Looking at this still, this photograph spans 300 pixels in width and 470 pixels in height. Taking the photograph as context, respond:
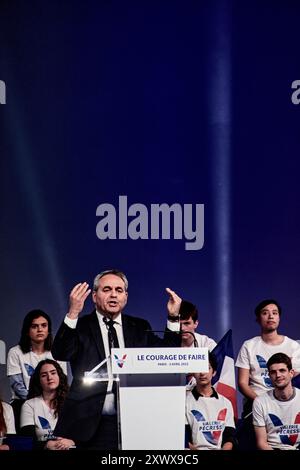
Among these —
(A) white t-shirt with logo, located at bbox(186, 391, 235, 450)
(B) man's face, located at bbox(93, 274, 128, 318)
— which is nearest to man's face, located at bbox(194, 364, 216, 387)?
(A) white t-shirt with logo, located at bbox(186, 391, 235, 450)

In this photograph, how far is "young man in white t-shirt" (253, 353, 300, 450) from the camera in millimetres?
7195

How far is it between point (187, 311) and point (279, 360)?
1.05m

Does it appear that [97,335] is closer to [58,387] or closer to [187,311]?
[58,387]

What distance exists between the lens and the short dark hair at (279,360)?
7219 millimetres

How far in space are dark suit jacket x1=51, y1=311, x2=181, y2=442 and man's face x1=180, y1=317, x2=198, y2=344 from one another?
72 centimetres

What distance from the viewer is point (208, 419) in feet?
23.5

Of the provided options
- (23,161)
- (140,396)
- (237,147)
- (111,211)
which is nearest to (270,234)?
(237,147)

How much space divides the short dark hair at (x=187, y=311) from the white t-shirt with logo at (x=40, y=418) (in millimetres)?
1367

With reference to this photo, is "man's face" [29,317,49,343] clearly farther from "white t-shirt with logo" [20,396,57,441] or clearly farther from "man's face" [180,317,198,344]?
"man's face" [180,317,198,344]

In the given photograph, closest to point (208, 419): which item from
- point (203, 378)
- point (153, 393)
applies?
point (203, 378)

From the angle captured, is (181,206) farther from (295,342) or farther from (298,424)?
(298,424)

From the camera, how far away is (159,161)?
826 cm
